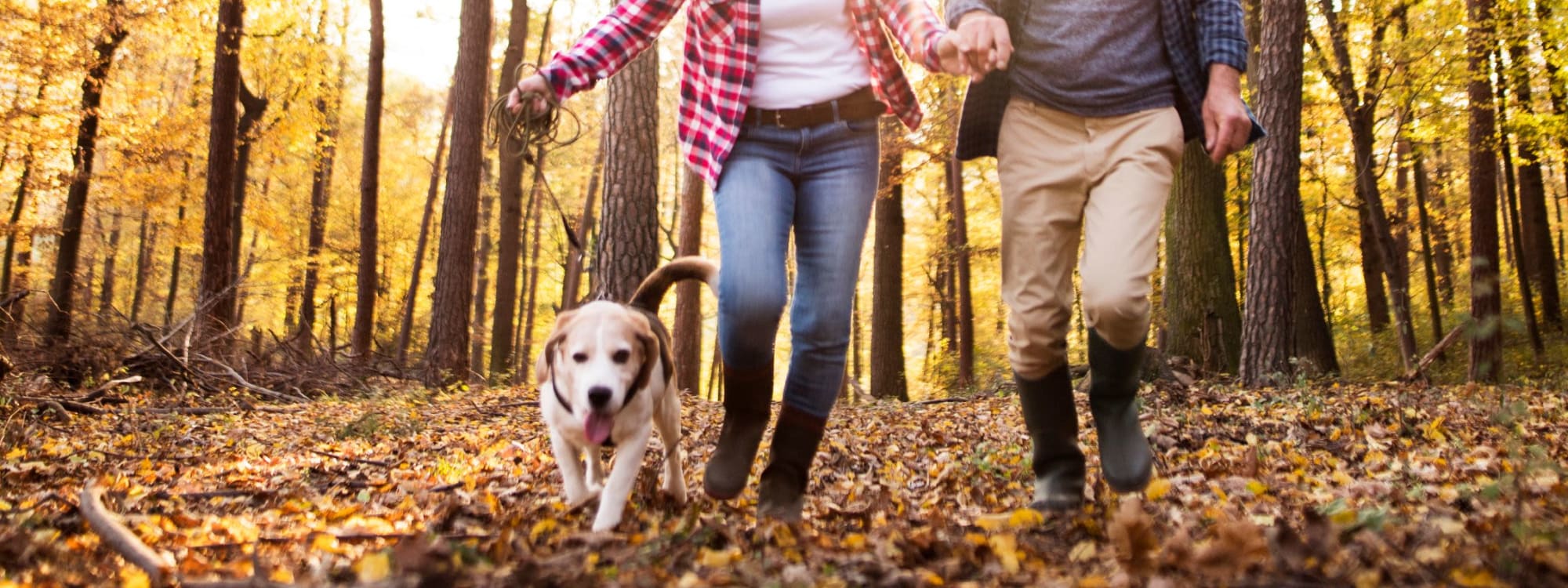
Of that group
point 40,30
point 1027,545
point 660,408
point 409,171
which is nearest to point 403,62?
point 409,171

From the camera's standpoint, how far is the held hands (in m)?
3.06

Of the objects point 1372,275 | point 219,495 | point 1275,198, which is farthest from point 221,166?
point 1372,275

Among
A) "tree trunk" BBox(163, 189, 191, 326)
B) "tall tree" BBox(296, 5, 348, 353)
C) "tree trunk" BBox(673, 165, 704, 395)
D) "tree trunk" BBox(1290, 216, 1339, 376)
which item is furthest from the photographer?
"tall tree" BBox(296, 5, 348, 353)

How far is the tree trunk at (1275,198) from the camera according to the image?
28.7ft

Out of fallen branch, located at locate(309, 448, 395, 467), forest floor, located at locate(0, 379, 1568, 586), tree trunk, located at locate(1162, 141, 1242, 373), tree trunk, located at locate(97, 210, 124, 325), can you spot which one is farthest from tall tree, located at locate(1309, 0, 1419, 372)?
tree trunk, located at locate(97, 210, 124, 325)

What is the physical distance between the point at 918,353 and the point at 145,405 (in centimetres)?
3704

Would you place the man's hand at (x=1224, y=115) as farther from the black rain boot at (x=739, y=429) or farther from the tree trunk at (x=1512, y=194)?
the tree trunk at (x=1512, y=194)

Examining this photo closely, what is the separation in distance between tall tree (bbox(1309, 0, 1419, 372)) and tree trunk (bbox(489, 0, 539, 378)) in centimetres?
1064

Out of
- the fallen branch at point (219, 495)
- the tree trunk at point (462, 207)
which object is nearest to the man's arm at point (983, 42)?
the fallen branch at point (219, 495)

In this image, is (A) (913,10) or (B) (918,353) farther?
(B) (918,353)

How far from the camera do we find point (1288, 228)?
8.87 meters

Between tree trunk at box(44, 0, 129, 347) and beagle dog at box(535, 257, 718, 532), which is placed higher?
tree trunk at box(44, 0, 129, 347)

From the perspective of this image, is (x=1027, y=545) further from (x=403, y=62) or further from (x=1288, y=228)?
(x=403, y=62)

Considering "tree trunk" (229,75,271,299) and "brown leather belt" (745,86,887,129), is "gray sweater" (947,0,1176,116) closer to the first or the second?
"brown leather belt" (745,86,887,129)
